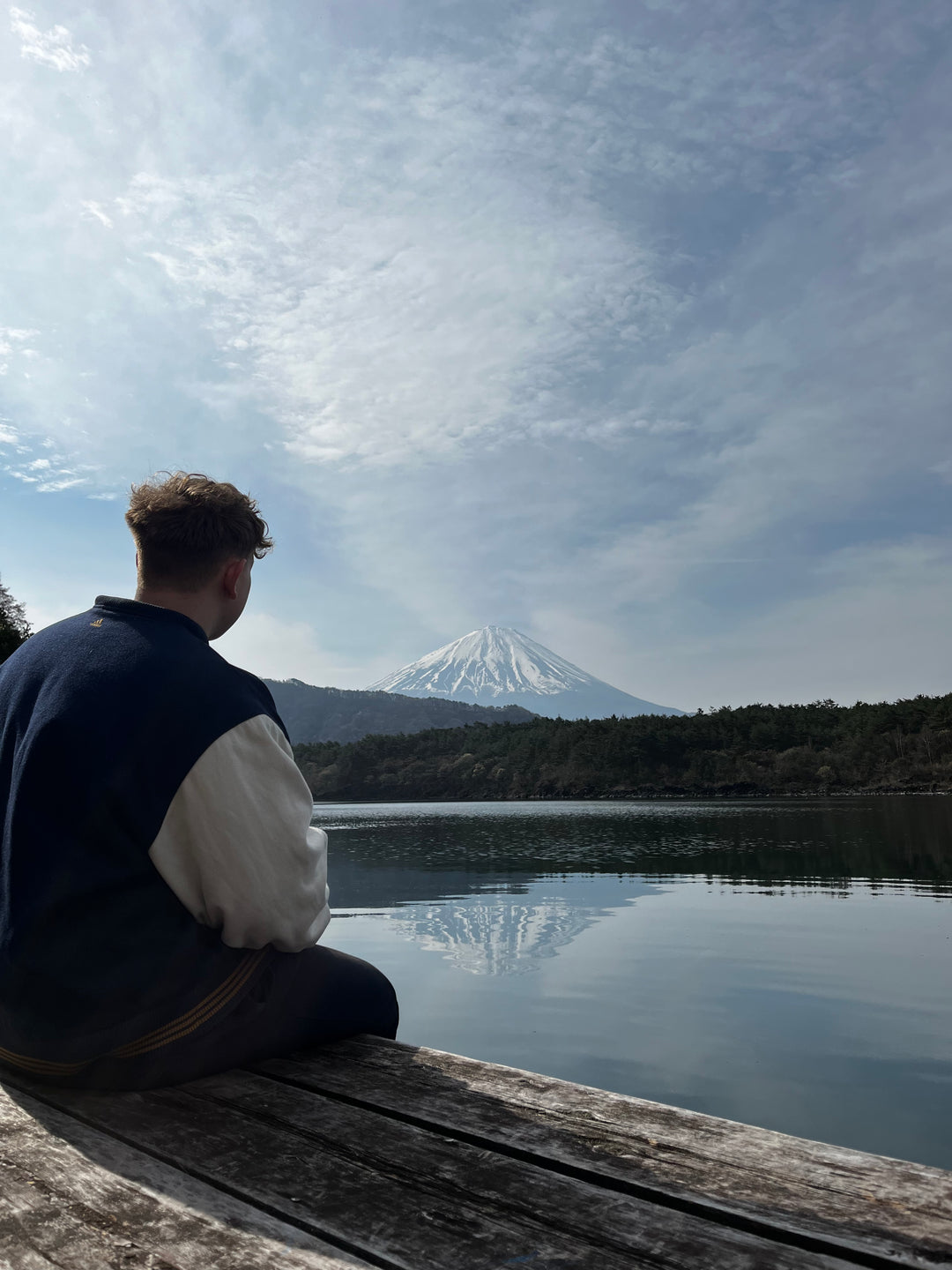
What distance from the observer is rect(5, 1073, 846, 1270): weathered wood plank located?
1.26 m

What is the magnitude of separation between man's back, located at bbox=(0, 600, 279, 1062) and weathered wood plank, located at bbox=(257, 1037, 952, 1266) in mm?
455

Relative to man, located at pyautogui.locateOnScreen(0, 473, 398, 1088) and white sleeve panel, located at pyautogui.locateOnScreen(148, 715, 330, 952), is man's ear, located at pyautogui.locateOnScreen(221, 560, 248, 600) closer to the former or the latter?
man, located at pyautogui.locateOnScreen(0, 473, 398, 1088)

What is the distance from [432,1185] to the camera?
4.83 feet

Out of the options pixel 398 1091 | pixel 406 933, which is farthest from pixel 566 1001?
pixel 398 1091

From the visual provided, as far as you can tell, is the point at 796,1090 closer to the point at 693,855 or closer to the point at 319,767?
the point at 693,855

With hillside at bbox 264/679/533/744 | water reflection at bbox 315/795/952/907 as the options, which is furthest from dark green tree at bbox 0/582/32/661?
hillside at bbox 264/679/533/744

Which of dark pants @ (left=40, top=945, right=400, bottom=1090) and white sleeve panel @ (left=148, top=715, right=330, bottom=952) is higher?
white sleeve panel @ (left=148, top=715, right=330, bottom=952)

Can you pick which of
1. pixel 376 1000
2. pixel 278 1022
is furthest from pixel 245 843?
pixel 376 1000

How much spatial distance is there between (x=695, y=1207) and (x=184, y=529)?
178cm

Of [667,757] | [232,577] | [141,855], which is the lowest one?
[141,855]

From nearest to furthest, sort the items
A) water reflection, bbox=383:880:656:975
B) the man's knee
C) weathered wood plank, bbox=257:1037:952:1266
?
weathered wood plank, bbox=257:1037:952:1266 < the man's knee < water reflection, bbox=383:880:656:975

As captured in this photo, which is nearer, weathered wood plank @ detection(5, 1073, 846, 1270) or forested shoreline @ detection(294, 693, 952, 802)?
weathered wood plank @ detection(5, 1073, 846, 1270)

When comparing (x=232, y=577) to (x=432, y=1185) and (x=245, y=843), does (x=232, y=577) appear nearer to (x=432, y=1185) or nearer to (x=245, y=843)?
(x=245, y=843)

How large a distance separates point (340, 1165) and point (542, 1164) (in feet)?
1.22
